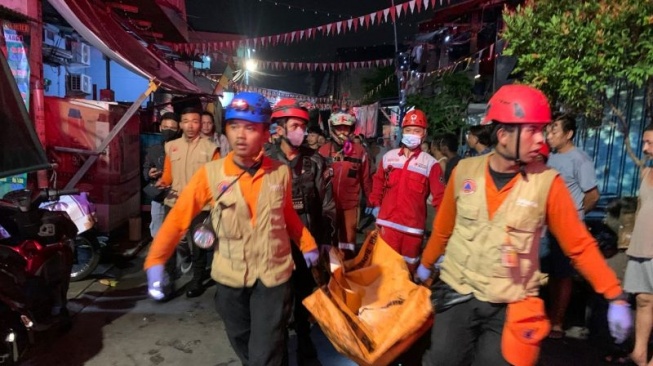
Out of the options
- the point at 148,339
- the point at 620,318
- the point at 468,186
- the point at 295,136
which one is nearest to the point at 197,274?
the point at 148,339

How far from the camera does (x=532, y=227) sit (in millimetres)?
2383

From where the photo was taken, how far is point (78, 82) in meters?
16.6

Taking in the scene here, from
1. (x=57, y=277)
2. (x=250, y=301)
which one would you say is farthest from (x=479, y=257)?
(x=57, y=277)

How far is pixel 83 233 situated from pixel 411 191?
13.1ft

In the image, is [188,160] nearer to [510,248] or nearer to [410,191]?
[410,191]

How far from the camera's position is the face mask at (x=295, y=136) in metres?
3.79

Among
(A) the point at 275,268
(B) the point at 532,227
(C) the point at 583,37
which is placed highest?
(C) the point at 583,37

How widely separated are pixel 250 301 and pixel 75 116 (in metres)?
5.28

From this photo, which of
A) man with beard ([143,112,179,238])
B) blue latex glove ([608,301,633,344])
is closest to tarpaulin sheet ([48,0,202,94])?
man with beard ([143,112,179,238])

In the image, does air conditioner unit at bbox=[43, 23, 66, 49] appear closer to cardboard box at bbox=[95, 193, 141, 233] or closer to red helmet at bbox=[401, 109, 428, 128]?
cardboard box at bbox=[95, 193, 141, 233]

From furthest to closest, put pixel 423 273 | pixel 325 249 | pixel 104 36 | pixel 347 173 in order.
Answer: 1. pixel 104 36
2. pixel 347 173
3. pixel 325 249
4. pixel 423 273

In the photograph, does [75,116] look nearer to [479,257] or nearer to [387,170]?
[387,170]

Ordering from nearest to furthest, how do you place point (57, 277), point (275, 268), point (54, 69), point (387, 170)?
1. point (275, 268)
2. point (57, 277)
3. point (387, 170)
4. point (54, 69)

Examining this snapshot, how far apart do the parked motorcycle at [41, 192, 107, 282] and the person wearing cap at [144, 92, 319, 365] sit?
286 centimetres
